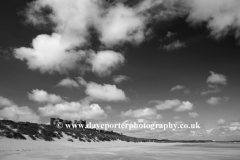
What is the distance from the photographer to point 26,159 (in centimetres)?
1477

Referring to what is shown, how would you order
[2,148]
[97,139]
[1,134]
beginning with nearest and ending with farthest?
[2,148] < [1,134] < [97,139]

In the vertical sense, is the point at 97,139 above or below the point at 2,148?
below

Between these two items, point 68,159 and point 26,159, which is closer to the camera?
point 26,159

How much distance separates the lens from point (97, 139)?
51.1 metres

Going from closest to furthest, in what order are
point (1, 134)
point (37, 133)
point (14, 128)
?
point (1, 134) < point (14, 128) < point (37, 133)

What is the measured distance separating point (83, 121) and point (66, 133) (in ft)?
326

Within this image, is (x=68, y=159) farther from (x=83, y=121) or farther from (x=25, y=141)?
(x=83, y=121)

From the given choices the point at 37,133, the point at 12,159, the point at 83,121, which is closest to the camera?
the point at 12,159

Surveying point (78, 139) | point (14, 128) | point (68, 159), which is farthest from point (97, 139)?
point (68, 159)

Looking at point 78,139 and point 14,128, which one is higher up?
point 14,128

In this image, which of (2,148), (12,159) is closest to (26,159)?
(12,159)

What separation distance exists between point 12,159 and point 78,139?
28.1 m

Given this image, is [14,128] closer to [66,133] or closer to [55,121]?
[66,133]

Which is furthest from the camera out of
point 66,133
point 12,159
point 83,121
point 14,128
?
point 83,121
